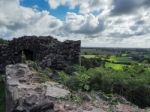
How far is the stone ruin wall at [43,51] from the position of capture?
11.8 meters

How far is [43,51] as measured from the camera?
12.6 metres

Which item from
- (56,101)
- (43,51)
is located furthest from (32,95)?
(43,51)

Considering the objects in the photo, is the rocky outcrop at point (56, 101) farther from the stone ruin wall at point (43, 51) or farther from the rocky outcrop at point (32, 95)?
the stone ruin wall at point (43, 51)

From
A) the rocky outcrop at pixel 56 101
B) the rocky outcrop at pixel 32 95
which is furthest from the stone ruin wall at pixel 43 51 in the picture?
the rocky outcrop at pixel 56 101

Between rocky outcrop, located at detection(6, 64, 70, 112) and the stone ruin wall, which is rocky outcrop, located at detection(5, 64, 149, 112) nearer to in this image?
rocky outcrop, located at detection(6, 64, 70, 112)

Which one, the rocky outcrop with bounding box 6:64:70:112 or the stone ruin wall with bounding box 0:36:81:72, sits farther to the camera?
the stone ruin wall with bounding box 0:36:81:72

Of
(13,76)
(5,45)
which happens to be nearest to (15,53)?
(5,45)

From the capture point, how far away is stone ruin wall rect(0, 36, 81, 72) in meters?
11.8

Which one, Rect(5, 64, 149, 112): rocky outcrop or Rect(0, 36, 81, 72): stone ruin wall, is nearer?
Rect(5, 64, 149, 112): rocky outcrop

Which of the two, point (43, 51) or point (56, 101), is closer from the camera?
point (56, 101)

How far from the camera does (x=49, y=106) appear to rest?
12.1 feet

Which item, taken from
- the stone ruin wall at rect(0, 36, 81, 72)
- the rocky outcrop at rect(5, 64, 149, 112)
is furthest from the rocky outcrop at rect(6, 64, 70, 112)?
the stone ruin wall at rect(0, 36, 81, 72)

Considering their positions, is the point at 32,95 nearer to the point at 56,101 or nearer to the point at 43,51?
the point at 56,101

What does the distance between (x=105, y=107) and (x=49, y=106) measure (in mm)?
830
